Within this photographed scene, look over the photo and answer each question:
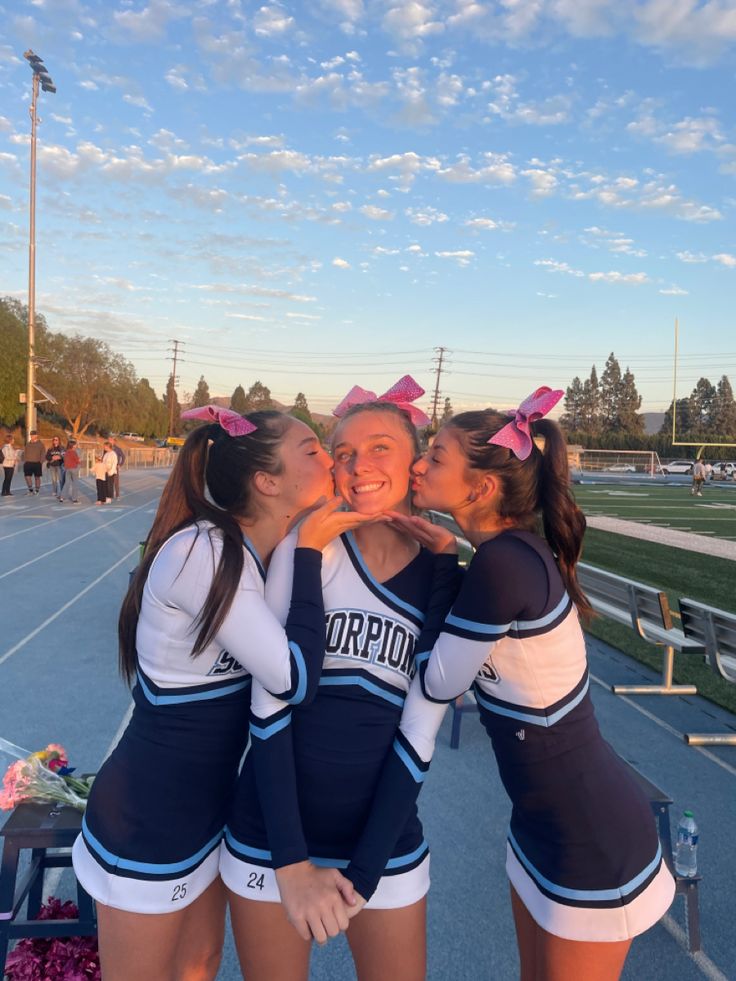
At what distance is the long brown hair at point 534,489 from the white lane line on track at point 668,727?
11.8ft

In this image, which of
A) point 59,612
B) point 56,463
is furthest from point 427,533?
point 56,463

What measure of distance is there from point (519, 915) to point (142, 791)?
1.08 metres

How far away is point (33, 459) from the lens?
22.0 m

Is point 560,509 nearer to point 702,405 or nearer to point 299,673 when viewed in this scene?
point 299,673

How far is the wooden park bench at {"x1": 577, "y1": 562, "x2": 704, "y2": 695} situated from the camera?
5.79 meters

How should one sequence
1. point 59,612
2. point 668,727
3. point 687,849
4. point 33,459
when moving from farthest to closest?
point 33,459 < point 59,612 < point 668,727 < point 687,849

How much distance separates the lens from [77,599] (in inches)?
348

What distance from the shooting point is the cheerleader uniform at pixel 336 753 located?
67.4 inches

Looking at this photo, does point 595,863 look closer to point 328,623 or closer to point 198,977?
point 328,623

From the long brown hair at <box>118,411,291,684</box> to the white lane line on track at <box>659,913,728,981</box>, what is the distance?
2.51 metres

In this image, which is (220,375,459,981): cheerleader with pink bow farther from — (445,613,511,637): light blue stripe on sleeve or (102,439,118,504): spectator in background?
(102,439,118,504): spectator in background

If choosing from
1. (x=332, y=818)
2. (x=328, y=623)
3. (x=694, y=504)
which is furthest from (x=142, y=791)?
(x=694, y=504)

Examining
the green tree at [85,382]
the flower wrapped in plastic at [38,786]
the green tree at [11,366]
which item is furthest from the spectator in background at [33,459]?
the green tree at [85,382]

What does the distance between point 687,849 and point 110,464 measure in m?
19.2
